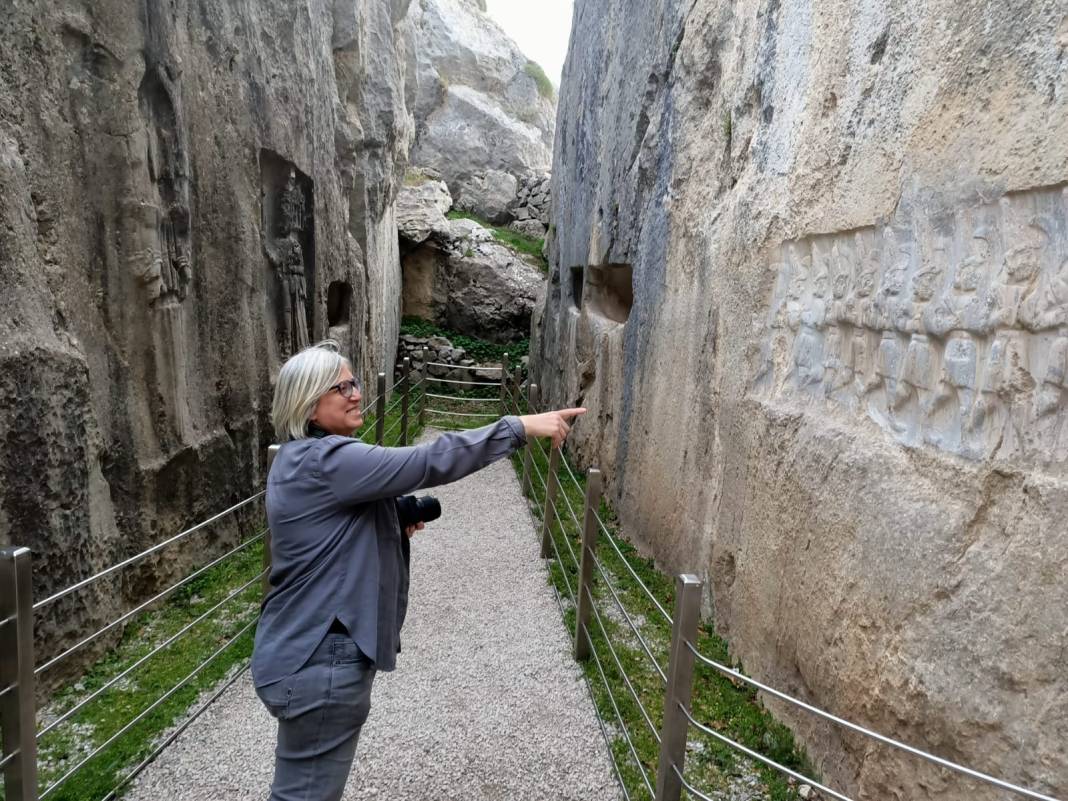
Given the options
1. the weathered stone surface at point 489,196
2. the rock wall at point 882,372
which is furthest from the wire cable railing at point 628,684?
the weathered stone surface at point 489,196

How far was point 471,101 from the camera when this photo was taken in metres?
22.1

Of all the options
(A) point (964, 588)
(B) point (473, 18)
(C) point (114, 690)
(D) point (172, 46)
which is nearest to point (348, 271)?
(D) point (172, 46)

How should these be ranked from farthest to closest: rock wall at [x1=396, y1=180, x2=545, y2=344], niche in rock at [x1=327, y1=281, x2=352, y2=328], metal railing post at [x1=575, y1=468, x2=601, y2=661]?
rock wall at [x1=396, y1=180, x2=545, y2=344], niche in rock at [x1=327, y1=281, x2=352, y2=328], metal railing post at [x1=575, y1=468, x2=601, y2=661]

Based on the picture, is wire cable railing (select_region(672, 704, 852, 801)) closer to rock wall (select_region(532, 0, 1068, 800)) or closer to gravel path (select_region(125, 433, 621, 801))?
rock wall (select_region(532, 0, 1068, 800))

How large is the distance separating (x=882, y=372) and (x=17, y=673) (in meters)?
3.18

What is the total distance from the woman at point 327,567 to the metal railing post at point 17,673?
0.79 metres

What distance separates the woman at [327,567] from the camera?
1881mm

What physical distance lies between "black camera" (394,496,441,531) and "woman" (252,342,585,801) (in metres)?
0.21

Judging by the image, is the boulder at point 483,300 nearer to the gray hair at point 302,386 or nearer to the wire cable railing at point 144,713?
the wire cable railing at point 144,713

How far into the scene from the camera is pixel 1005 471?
228 centimetres

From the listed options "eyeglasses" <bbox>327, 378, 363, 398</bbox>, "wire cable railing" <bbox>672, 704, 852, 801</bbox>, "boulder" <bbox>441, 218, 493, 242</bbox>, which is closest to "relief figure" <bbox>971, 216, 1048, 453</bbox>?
"wire cable railing" <bbox>672, 704, 852, 801</bbox>

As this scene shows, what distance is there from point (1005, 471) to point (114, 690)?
4113mm

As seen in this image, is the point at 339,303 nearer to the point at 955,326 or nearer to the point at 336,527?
the point at 336,527

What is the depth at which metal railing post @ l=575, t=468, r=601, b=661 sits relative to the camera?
4188mm
